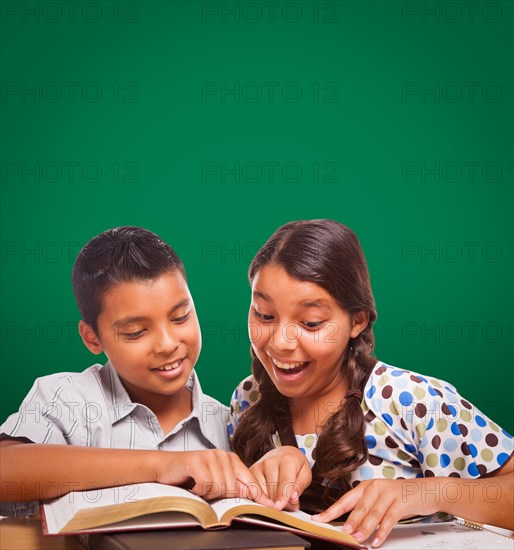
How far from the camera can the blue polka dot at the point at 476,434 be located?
4.45 feet

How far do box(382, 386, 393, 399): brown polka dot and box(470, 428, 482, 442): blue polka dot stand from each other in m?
0.16

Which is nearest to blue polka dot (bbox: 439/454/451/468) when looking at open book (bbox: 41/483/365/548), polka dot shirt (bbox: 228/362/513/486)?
polka dot shirt (bbox: 228/362/513/486)

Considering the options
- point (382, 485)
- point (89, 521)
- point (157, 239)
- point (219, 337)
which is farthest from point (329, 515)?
point (219, 337)

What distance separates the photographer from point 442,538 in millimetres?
1106

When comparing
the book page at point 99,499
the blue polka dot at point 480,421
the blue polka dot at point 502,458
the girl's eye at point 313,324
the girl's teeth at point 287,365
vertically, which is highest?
the girl's eye at point 313,324

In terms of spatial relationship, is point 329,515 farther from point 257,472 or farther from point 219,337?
point 219,337

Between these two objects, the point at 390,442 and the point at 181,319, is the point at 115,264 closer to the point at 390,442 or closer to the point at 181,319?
the point at 181,319

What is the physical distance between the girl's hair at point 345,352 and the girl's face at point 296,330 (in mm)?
22

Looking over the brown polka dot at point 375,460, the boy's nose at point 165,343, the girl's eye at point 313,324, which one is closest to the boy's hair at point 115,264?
the boy's nose at point 165,343

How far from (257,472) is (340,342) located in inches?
12.9

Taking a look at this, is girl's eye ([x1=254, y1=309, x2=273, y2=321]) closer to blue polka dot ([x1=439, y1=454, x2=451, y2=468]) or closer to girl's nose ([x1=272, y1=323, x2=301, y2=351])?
girl's nose ([x1=272, y1=323, x2=301, y2=351])

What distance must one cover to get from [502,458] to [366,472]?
0.79 ft

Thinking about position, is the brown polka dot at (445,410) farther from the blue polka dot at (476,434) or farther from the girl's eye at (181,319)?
the girl's eye at (181,319)

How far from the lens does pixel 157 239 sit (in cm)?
165
